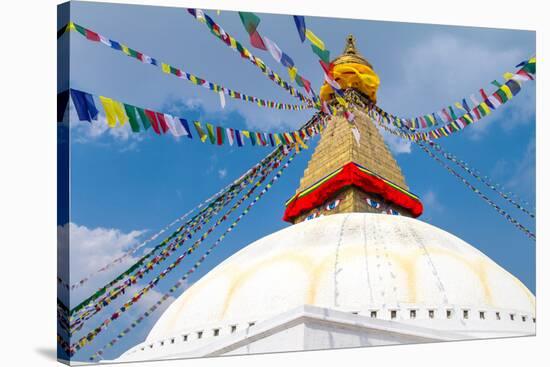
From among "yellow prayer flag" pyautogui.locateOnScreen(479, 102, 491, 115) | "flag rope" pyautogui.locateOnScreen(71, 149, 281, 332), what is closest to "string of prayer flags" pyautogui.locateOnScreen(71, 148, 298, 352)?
"flag rope" pyautogui.locateOnScreen(71, 149, 281, 332)

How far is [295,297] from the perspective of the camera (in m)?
7.96

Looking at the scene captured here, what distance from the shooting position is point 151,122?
7.17m

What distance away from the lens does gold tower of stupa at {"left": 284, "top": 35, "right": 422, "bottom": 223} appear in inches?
420

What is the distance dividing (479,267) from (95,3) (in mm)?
4847

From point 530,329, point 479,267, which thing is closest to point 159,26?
point 479,267

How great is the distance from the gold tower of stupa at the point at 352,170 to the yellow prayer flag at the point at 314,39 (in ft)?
6.27

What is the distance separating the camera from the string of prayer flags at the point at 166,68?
6.78 m

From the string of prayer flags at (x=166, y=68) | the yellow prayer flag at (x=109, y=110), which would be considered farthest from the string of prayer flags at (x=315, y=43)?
the yellow prayer flag at (x=109, y=110)

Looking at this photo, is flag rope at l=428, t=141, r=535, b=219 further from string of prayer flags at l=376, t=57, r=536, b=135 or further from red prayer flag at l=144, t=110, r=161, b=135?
red prayer flag at l=144, t=110, r=161, b=135

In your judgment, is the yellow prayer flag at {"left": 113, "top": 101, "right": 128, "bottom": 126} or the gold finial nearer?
the yellow prayer flag at {"left": 113, "top": 101, "right": 128, "bottom": 126}

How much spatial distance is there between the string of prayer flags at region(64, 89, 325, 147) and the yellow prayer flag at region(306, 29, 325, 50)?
1188mm

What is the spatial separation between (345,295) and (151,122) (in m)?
2.61

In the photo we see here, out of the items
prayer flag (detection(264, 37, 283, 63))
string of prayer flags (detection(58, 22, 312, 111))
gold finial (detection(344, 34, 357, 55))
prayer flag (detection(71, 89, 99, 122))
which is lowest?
prayer flag (detection(71, 89, 99, 122))

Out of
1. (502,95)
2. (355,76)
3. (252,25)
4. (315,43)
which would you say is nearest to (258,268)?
(315,43)
